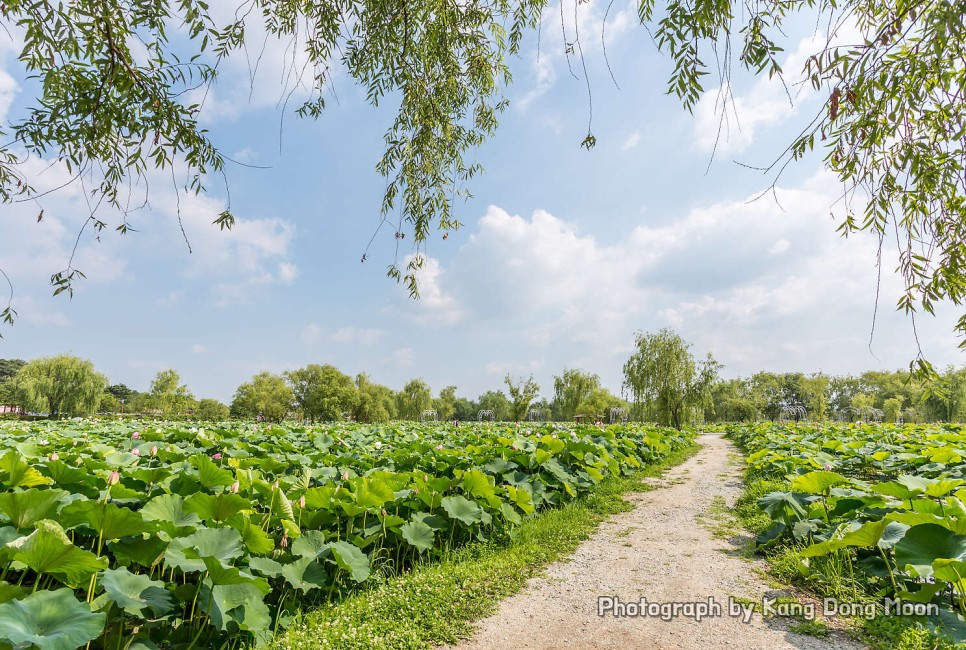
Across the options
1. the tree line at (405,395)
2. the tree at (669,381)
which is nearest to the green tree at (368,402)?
the tree line at (405,395)

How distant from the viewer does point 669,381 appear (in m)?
26.1

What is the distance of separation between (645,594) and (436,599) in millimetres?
1521

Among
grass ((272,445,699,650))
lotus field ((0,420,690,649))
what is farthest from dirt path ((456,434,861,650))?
lotus field ((0,420,690,649))

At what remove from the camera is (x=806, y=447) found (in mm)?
8039

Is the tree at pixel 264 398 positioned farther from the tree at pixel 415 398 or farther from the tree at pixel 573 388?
the tree at pixel 573 388

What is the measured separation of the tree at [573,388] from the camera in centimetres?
4488

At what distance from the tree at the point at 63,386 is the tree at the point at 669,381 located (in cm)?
4630

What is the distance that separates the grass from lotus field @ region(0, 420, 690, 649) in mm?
153

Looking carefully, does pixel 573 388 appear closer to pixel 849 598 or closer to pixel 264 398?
pixel 264 398

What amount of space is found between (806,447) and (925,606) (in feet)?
22.0

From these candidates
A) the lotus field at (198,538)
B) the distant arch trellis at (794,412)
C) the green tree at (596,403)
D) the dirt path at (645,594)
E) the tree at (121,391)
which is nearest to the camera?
the lotus field at (198,538)

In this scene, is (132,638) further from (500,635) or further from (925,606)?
(925,606)

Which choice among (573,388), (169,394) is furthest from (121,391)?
(573,388)

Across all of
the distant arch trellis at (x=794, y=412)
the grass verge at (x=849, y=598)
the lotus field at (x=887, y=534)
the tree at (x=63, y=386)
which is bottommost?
the distant arch trellis at (x=794, y=412)
